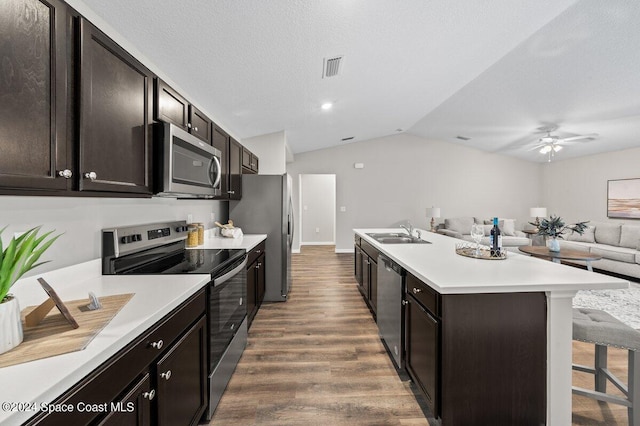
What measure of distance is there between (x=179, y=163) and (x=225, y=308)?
97 cm

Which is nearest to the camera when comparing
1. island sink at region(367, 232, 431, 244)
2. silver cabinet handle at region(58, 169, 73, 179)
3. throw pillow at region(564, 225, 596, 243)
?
silver cabinet handle at region(58, 169, 73, 179)

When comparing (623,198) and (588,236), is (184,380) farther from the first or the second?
(623,198)

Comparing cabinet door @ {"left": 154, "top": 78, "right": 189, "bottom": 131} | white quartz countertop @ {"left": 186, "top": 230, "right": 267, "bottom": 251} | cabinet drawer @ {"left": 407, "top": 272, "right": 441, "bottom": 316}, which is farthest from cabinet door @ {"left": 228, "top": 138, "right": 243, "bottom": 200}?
cabinet drawer @ {"left": 407, "top": 272, "right": 441, "bottom": 316}

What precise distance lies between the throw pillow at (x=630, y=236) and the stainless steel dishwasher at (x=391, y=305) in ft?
16.4

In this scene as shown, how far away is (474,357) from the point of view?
1422mm

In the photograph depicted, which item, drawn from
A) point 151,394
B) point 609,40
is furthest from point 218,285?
point 609,40

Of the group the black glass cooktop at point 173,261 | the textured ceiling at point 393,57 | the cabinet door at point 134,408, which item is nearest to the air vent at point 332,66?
the textured ceiling at point 393,57

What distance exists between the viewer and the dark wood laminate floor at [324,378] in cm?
166

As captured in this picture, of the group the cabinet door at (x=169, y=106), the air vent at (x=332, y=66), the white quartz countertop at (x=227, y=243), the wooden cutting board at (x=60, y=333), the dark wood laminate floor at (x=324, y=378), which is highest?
the air vent at (x=332, y=66)

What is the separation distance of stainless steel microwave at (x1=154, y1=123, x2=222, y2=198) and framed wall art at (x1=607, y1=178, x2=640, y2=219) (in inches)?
291

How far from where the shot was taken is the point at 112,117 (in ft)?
4.13

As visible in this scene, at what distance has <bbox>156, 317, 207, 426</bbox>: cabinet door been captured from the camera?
1121mm

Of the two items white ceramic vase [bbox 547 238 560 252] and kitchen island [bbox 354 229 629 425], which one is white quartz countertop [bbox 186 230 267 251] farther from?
white ceramic vase [bbox 547 238 560 252]

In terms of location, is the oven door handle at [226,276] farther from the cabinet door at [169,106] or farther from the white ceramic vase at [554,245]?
the white ceramic vase at [554,245]
